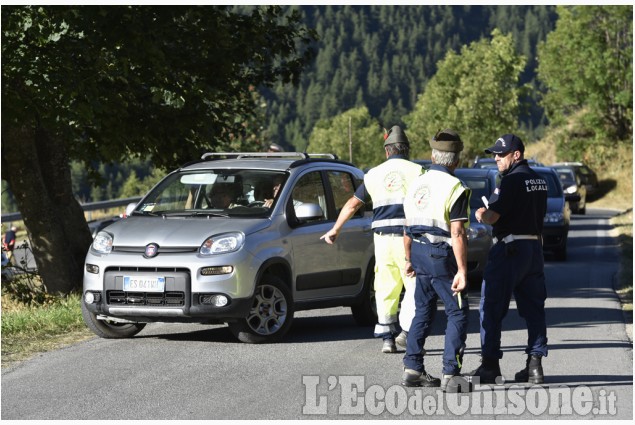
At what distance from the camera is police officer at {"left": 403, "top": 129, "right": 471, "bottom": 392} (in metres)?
8.67

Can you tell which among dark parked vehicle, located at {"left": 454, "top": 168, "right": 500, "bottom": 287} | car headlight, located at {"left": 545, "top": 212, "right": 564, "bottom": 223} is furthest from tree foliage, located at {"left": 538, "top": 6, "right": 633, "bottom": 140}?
dark parked vehicle, located at {"left": 454, "top": 168, "right": 500, "bottom": 287}

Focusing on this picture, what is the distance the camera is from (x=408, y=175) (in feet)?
34.6

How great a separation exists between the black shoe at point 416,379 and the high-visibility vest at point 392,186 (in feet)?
6.18

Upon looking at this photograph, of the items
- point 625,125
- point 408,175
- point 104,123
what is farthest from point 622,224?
point 625,125

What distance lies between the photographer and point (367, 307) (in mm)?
12789

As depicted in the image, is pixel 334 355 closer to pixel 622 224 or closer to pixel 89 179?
pixel 89 179

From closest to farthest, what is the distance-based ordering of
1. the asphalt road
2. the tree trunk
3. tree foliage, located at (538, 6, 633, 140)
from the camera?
the asphalt road < the tree trunk < tree foliage, located at (538, 6, 633, 140)

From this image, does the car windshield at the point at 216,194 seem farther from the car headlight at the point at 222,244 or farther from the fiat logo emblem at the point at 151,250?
the fiat logo emblem at the point at 151,250

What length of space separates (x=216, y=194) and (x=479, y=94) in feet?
259

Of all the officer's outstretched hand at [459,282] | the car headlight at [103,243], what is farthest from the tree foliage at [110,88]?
the officer's outstretched hand at [459,282]

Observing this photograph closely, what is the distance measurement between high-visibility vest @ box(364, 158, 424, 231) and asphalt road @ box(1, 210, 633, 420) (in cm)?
117

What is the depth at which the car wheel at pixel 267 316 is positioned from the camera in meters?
11.4

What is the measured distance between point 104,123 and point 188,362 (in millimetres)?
7953

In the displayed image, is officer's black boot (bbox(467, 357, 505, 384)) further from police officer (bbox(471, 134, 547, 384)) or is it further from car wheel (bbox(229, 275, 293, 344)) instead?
car wheel (bbox(229, 275, 293, 344))
